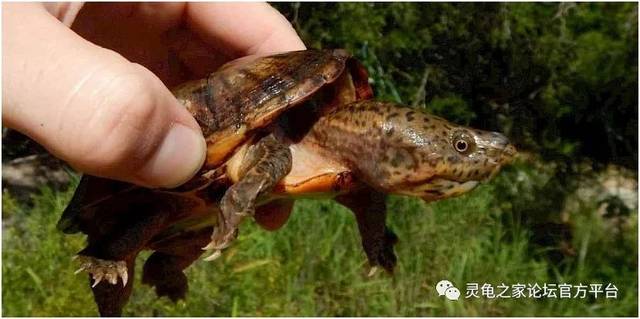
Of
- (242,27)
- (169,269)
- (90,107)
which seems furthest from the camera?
(242,27)

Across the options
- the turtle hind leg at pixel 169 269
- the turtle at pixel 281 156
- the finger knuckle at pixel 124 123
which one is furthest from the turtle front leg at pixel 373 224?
the finger knuckle at pixel 124 123

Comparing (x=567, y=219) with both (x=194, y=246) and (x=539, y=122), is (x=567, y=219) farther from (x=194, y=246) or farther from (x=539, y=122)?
(x=194, y=246)

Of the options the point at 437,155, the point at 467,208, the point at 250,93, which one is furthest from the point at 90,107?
the point at 467,208

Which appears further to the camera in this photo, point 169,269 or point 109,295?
point 169,269

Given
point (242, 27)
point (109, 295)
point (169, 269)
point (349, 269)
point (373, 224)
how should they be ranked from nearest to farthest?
point (373, 224), point (109, 295), point (169, 269), point (242, 27), point (349, 269)

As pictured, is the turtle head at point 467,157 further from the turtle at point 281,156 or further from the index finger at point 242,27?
the index finger at point 242,27

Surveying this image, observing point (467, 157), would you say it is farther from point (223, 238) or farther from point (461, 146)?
point (223, 238)

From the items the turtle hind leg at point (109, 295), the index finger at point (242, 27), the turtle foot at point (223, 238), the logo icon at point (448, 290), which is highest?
the index finger at point (242, 27)

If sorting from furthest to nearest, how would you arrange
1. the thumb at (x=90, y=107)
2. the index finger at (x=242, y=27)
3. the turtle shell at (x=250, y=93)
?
the index finger at (x=242, y=27)
the turtle shell at (x=250, y=93)
the thumb at (x=90, y=107)
